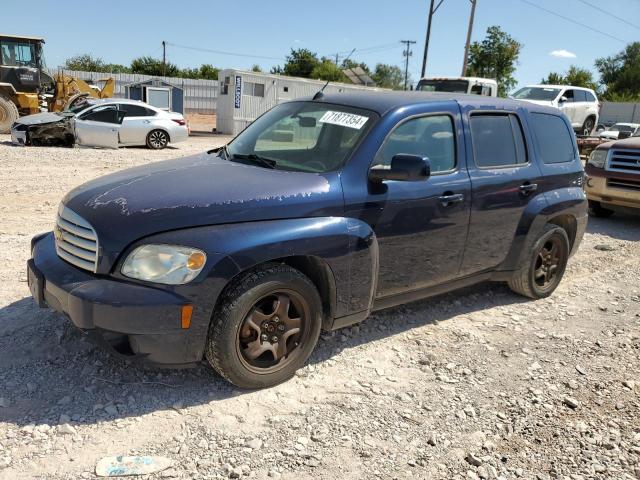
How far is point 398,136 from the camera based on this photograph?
153 inches

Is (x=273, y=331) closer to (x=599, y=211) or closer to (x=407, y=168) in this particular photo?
(x=407, y=168)

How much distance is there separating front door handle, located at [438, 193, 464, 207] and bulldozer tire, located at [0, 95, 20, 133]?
57.9 feet

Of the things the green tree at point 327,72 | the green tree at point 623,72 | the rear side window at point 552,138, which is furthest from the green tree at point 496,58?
the rear side window at point 552,138

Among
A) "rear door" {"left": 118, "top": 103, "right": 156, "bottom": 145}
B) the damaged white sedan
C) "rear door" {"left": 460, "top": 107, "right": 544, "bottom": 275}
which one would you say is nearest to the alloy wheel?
"rear door" {"left": 460, "top": 107, "right": 544, "bottom": 275}

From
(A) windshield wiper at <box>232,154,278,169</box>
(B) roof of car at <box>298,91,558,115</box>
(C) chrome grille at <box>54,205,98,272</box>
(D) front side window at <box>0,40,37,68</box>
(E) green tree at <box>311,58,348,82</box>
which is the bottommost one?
(C) chrome grille at <box>54,205,98,272</box>

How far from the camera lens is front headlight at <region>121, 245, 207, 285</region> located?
2963mm

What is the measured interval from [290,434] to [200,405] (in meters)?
0.57

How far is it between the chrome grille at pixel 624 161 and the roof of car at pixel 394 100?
197 inches

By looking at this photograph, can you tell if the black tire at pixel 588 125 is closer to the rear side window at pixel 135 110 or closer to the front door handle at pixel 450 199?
the rear side window at pixel 135 110

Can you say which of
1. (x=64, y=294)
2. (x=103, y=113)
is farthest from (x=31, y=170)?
(x=64, y=294)

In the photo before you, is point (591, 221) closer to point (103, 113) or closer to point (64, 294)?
point (64, 294)

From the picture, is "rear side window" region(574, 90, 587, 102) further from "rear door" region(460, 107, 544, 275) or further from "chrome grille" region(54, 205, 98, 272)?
"chrome grille" region(54, 205, 98, 272)

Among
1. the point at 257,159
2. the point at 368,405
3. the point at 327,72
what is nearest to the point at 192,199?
the point at 257,159

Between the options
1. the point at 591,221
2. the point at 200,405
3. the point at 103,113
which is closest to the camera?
the point at 200,405
